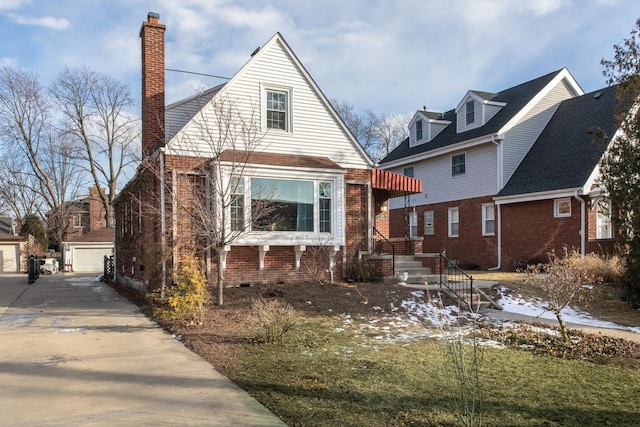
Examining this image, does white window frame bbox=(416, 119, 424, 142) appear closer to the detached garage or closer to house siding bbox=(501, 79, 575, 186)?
house siding bbox=(501, 79, 575, 186)

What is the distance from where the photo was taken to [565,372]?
6.11 meters

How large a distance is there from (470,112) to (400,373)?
20.3 m

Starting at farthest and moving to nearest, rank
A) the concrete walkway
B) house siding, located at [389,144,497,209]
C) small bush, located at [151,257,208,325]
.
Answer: house siding, located at [389,144,497,209] → small bush, located at [151,257,208,325] → the concrete walkway

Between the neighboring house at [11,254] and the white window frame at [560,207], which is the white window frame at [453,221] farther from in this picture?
the neighboring house at [11,254]

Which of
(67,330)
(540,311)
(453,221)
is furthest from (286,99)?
(453,221)

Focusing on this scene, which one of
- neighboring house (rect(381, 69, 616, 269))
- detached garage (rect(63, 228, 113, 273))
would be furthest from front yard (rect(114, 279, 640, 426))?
detached garage (rect(63, 228, 113, 273))

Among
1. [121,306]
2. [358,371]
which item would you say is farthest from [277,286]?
[358,371]

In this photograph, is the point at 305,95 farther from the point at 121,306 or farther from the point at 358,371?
the point at 358,371

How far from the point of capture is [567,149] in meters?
19.6

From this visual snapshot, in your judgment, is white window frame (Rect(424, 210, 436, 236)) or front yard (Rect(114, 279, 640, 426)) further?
white window frame (Rect(424, 210, 436, 236))

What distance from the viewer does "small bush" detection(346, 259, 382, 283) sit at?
564 inches

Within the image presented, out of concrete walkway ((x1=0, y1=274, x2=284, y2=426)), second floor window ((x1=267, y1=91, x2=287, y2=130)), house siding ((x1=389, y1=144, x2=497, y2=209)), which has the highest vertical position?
second floor window ((x1=267, y1=91, x2=287, y2=130))

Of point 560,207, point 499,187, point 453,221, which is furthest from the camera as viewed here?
point 453,221

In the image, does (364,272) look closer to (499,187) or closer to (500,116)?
(499,187)
